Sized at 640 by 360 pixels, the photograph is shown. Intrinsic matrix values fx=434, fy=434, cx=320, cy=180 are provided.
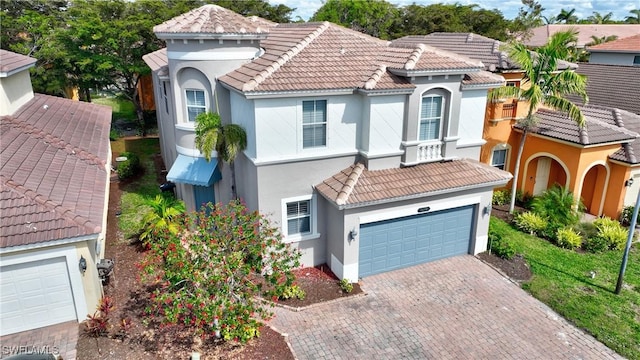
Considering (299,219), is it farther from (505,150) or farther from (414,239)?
(505,150)

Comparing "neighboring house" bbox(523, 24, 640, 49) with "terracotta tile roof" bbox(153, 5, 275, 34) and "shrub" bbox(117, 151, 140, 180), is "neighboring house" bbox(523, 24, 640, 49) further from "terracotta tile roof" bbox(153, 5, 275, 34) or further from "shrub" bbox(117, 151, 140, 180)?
"shrub" bbox(117, 151, 140, 180)

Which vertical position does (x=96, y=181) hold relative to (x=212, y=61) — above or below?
below

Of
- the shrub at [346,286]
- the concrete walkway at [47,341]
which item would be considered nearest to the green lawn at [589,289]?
the shrub at [346,286]

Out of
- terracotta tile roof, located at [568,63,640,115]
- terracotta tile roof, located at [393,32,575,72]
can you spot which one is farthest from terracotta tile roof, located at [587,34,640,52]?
terracotta tile roof, located at [393,32,575,72]

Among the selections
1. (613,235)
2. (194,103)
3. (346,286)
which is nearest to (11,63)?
(194,103)

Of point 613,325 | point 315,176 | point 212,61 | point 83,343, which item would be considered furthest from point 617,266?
point 83,343

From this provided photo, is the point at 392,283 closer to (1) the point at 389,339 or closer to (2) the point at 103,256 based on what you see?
(1) the point at 389,339
